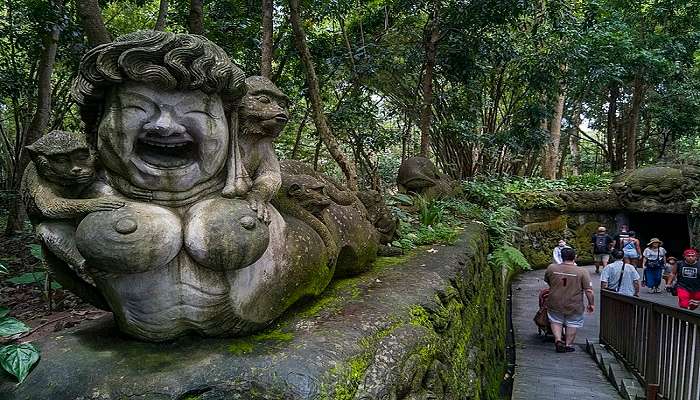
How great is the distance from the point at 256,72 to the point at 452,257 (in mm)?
6340

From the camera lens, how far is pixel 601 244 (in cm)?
1169

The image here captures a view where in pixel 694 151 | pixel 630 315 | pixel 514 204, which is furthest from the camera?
pixel 694 151

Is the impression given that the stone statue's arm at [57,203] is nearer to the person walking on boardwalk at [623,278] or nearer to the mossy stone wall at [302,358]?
the mossy stone wall at [302,358]

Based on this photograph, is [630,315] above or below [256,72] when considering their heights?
below

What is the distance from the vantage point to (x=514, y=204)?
1188cm

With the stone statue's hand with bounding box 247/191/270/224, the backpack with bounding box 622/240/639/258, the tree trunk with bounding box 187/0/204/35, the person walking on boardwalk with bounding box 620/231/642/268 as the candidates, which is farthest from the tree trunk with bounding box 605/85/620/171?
the stone statue's hand with bounding box 247/191/270/224

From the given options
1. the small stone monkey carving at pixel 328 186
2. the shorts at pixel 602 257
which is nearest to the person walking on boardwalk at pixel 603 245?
Answer: the shorts at pixel 602 257

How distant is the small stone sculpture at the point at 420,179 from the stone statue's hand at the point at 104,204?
22.4ft

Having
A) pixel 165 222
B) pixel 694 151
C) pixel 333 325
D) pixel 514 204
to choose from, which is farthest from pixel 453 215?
pixel 694 151

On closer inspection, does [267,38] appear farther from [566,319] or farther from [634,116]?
[634,116]

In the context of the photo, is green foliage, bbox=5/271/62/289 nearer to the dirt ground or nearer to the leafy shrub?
the dirt ground

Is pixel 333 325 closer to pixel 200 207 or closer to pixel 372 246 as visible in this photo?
pixel 200 207

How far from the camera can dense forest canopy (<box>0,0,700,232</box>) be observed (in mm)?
7098

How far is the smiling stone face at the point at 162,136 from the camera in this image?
2059mm
